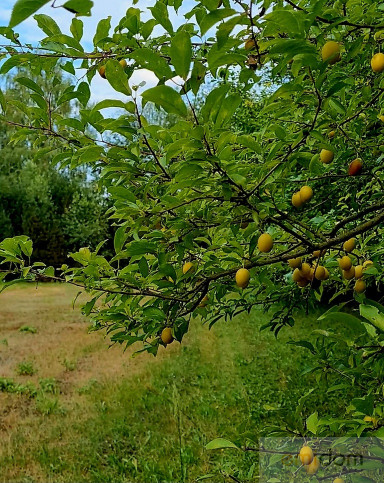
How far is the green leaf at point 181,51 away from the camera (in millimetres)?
563

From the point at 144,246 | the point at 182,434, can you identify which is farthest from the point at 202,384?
the point at 144,246

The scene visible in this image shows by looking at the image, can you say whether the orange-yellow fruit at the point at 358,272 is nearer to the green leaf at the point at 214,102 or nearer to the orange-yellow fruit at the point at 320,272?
the orange-yellow fruit at the point at 320,272

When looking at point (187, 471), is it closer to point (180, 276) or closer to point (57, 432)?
point (57, 432)

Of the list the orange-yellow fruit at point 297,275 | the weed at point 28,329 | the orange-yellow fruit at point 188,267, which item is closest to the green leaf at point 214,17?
the orange-yellow fruit at point 188,267

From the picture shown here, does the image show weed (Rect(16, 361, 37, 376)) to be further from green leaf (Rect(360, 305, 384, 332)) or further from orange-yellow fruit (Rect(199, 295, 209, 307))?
green leaf (Rect(360, 305, 384, 332))

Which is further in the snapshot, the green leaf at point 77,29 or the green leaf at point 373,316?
the green leaf at point 77,29

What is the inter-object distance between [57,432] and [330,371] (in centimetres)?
278

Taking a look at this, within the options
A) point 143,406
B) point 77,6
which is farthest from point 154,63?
point 143,406

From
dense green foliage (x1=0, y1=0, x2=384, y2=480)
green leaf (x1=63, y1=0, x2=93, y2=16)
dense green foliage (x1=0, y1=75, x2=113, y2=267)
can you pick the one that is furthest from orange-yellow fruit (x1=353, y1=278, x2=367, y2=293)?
dense green foliage (x1=0, y1=75, x2=113, y2=267)

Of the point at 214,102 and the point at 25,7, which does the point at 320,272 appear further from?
the point at 25,7

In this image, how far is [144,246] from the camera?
1.00 m

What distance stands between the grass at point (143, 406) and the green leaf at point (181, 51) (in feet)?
2.60

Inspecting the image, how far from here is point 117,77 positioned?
2.33ft

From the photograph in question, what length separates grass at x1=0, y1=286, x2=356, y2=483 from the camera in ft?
8.78
